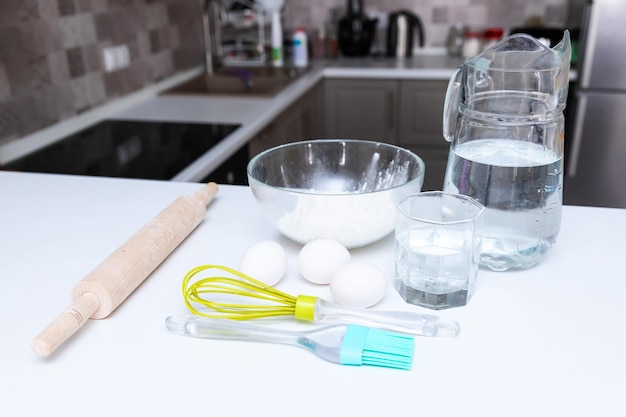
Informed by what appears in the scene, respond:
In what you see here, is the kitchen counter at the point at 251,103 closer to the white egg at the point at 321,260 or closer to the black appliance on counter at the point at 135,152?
the black appliance on counter at the point at 135,152

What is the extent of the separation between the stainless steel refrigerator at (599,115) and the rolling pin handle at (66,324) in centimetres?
242

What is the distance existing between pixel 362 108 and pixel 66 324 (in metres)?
2.40

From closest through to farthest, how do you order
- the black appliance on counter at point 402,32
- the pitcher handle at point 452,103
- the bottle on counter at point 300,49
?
1. the pitcher handle at point 452,103
2. the bottle on counter at point 300,49
3. the black appliance on counter at point 402,32

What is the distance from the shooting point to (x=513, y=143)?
0.76m

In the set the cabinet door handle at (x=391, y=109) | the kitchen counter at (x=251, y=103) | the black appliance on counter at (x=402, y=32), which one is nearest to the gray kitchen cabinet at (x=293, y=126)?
the kitchen counter at (x=251, y=103)

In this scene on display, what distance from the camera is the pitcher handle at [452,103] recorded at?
76 cm

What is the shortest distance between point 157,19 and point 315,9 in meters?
1.13

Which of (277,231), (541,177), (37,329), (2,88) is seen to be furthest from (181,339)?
(2,88)

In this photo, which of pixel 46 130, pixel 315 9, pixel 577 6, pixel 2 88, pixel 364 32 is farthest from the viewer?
pixel 315 9

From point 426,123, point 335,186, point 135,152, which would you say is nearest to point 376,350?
point 335,186

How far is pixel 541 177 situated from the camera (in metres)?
0.72

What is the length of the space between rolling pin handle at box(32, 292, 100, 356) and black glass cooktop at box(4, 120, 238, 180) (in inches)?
31.7

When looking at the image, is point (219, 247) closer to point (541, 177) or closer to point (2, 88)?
point (541, 177)

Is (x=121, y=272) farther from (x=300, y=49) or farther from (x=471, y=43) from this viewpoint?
(x=471, y=43)
